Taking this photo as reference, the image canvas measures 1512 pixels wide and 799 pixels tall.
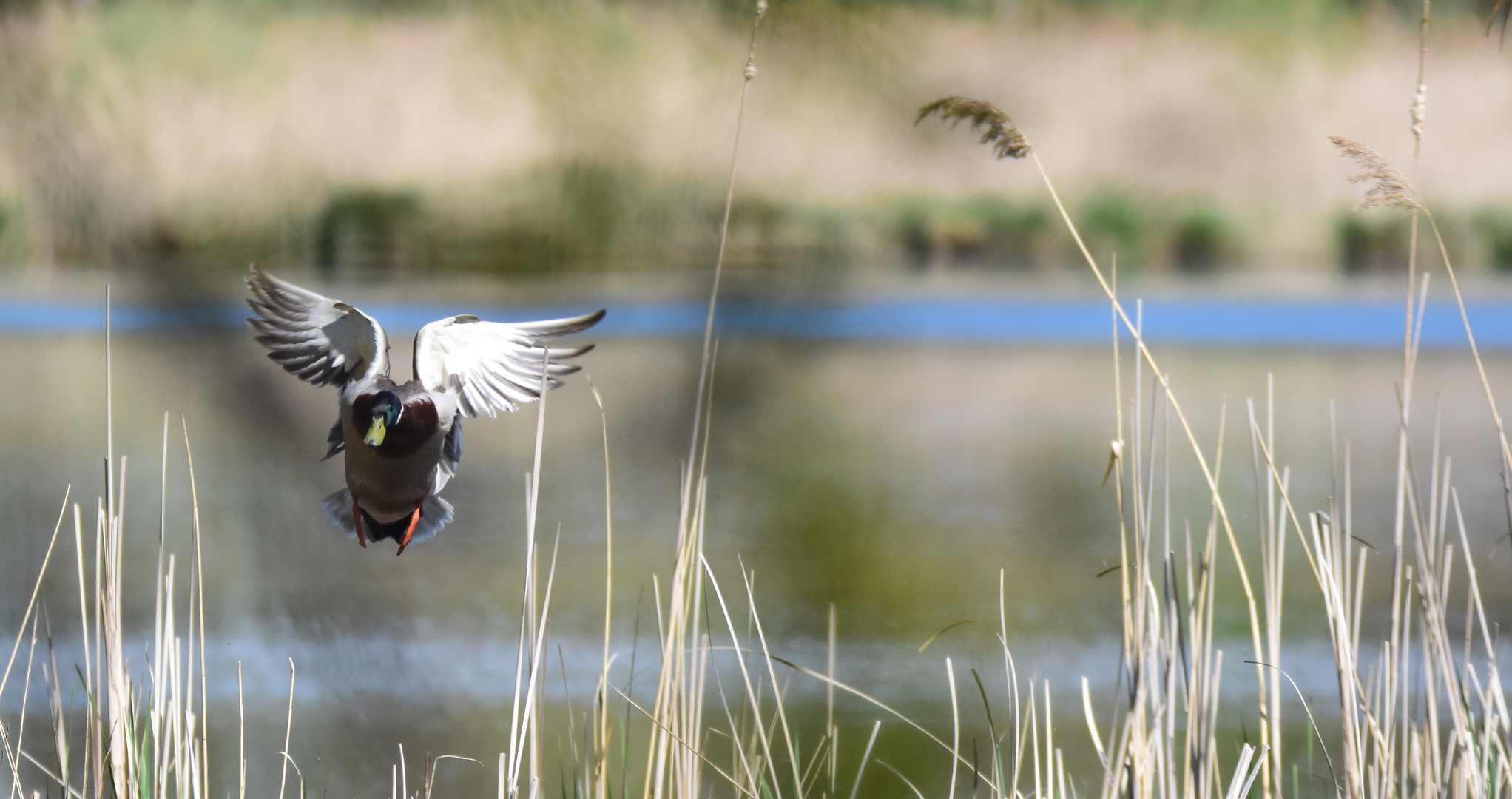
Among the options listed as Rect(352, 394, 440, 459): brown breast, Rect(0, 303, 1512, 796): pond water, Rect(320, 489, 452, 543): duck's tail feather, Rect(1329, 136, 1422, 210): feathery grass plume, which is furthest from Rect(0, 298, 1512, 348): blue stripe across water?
Rect(1329, 136, 1422, 210): feathery grass plume

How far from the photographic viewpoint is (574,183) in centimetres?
238

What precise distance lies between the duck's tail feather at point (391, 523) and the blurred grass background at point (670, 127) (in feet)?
5.13

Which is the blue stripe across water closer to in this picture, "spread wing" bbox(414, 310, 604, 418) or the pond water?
the pond water

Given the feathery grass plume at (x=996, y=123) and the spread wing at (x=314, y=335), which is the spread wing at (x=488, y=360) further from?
the feathery grass plume at (x=996, y=123)

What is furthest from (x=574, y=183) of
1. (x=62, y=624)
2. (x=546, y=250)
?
(x=62, y=624)

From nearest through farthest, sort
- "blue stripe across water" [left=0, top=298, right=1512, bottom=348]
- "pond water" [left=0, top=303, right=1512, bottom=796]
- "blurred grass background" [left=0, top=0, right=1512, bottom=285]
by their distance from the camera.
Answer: "pond water" [left=0, top=303, right=1512, bottom=796] → "blurred grass background" [left=0, top=0, right=1512, bottom=285] → "blue stripe across water" [left=0, top=298, right=1512, bottom=348]

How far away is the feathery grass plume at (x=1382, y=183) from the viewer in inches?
23.9

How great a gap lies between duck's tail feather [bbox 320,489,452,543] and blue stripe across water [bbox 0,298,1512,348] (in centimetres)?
153

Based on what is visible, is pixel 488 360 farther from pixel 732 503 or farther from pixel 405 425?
pixel 732 503

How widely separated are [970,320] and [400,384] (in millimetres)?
2179

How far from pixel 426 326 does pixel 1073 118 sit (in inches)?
81.7

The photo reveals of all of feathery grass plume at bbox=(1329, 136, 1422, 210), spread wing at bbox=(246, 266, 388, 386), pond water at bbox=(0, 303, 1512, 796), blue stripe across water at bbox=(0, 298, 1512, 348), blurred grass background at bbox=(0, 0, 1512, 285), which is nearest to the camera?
feathery grass plume at bbox=(1329, 136, 1422, 210)

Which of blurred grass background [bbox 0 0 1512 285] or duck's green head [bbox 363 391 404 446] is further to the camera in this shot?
blurred grass background [bbox 0 0 1512 285]

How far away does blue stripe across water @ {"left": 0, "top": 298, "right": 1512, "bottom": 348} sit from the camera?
8.02 feet
